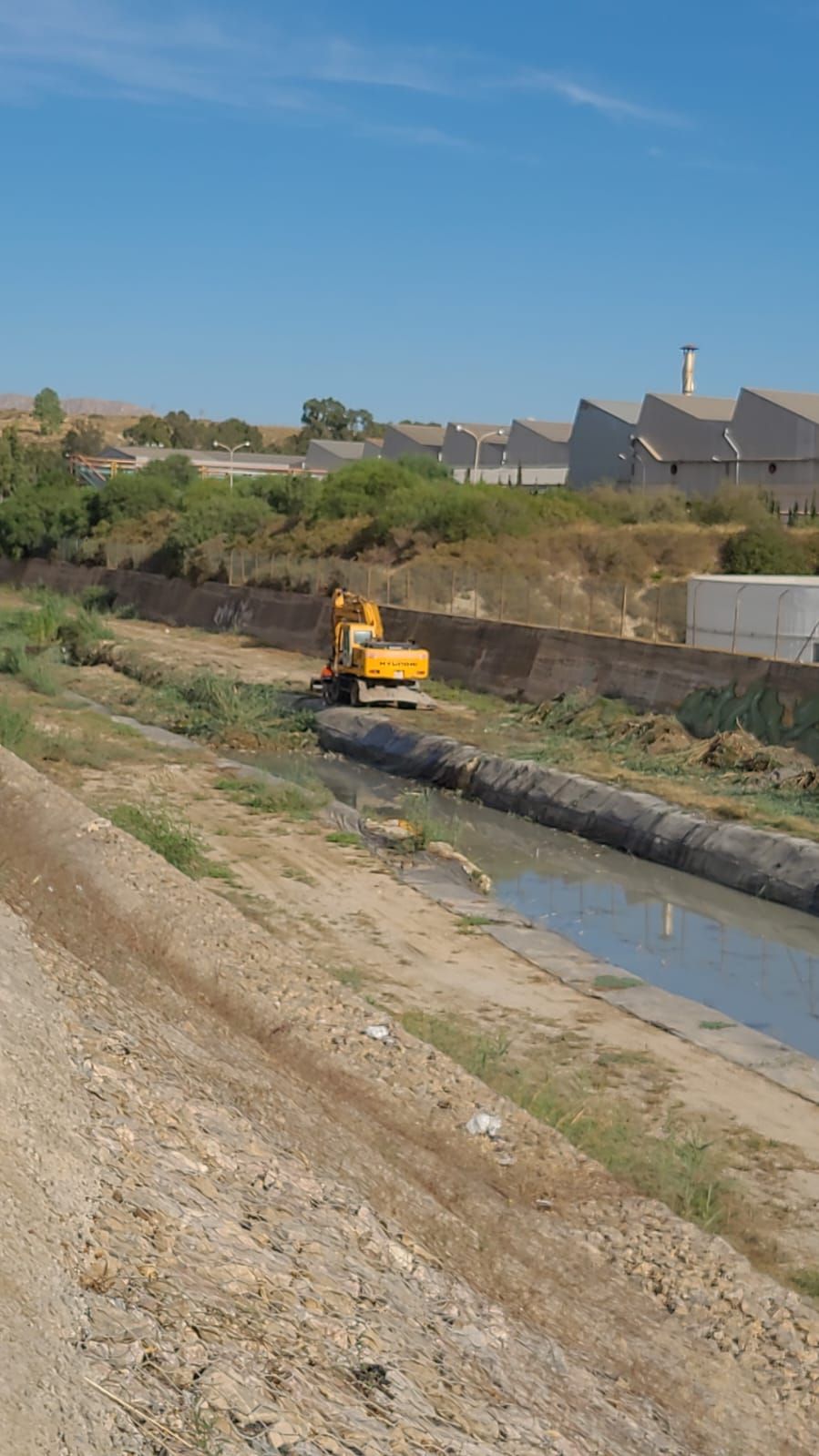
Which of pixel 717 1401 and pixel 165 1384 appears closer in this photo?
pixel 165 1384

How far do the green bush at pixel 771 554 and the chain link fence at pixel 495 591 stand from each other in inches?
103

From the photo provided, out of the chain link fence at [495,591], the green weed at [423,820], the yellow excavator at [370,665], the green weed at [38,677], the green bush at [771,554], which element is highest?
the green bush at [771,554]

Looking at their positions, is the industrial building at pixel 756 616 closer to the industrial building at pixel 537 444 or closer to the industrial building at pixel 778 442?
the industrial building at pixel 778 442

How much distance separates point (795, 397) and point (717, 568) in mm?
15266

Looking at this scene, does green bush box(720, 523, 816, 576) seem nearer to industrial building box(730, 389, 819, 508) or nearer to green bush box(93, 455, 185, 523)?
industrial building box(730, 389, 819, 508)

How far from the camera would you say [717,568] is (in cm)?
5434

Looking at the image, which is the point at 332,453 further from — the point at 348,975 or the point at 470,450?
the point at 348,975

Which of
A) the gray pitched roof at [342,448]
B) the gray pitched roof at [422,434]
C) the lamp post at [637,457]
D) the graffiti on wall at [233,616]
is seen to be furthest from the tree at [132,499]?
the gray pitched roof at [342,448]

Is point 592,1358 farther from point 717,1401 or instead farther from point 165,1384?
point 165,1384

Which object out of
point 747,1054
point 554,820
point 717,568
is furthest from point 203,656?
point 747,1054

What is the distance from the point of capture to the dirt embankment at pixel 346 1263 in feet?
20.9

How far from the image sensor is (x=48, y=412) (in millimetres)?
191750

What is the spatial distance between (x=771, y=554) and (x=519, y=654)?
44.7 feet

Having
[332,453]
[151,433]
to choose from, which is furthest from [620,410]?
[151,433]
